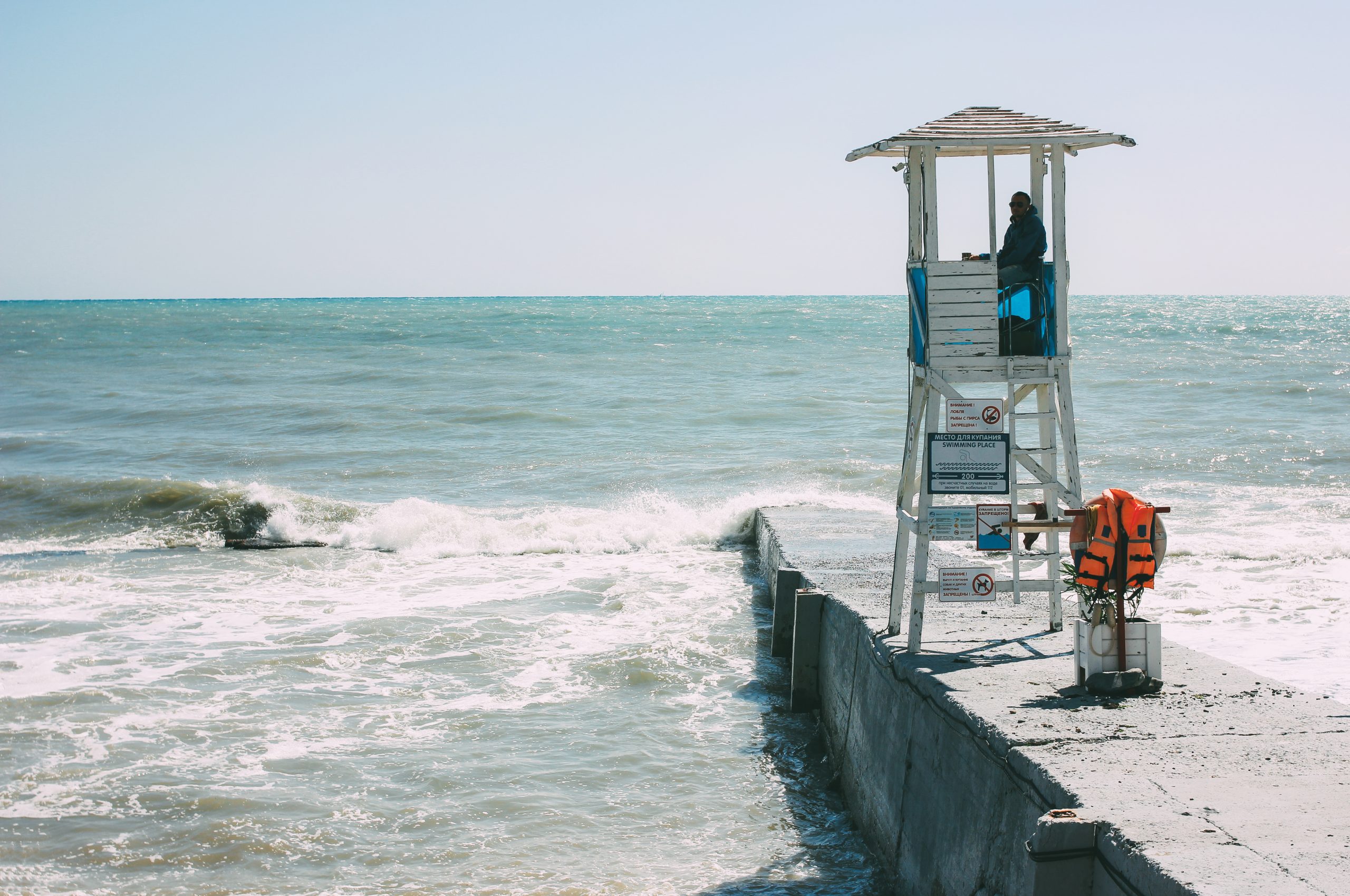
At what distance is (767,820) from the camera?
7129 mm

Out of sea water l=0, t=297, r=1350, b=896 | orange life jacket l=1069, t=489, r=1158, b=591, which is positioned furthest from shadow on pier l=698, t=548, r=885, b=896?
orange life jacket l=1069, t=489, r=1158, b=591

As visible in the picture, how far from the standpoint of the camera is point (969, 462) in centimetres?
657

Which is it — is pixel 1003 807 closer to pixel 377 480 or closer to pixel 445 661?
pixel 445 661

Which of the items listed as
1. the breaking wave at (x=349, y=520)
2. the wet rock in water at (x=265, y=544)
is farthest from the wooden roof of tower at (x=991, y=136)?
the wet rock in water at (x=265, y=544)

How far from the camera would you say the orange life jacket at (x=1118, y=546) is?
18.5ft

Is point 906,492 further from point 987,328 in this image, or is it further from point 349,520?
point 349,520

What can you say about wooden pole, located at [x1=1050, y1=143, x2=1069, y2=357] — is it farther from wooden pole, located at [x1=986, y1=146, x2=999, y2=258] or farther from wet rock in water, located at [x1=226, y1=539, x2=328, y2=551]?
wet rock in water, located at [x1=226, y1=539, x2=328, y2=551]

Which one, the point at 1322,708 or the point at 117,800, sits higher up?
the point at 1322,708

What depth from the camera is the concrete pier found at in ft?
12.9

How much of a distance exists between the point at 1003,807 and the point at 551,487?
52.6ft

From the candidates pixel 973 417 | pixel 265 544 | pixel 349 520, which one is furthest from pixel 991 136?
pixel 349 520

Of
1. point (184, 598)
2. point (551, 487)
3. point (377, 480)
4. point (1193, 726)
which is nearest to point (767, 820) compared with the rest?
point (1193, 726)

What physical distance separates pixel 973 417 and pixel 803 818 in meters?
2.77

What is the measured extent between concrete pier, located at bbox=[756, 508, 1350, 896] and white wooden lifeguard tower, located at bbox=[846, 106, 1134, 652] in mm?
629
